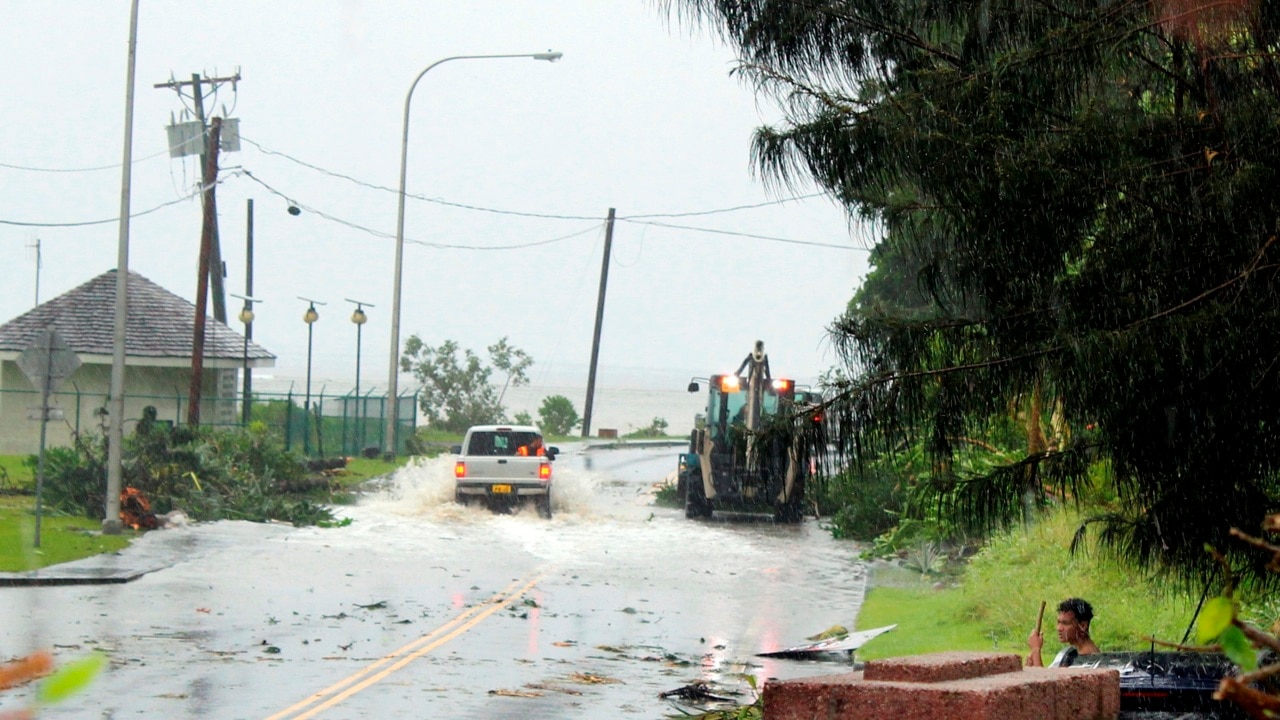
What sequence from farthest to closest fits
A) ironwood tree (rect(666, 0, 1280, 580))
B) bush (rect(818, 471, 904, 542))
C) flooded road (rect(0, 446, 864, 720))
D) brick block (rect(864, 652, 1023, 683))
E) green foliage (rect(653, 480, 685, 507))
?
green foliage (rect(653, 480, 685, 507)) < bush (rect(818, 471, 904, 542)) < flooded road (rect(0, 446, 864, 720)) < ironwood tree (rect(666, 0, 1280, 580)) < brick block (rect(864, 652, 1023, 683))

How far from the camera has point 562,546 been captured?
2588 cm

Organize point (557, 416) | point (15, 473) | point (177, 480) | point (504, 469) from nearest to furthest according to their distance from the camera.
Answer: point (177, 480) → point (504, 469) → point (15, 473) → point (557, 416)

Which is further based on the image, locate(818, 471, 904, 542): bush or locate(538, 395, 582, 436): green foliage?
locate(538, 395, 582, 436): green foliage

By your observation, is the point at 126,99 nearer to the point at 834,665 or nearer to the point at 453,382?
the point at 834,665

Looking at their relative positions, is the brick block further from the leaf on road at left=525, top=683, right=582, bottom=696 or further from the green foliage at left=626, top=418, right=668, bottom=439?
the green foliage at left=626, top=418, right=668, bottom=439

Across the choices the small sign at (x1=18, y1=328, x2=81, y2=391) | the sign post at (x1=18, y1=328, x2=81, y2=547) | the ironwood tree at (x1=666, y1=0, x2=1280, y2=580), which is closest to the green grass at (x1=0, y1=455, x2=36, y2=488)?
the sign post at (x1=18, y1=328, x2=81, y2=547)

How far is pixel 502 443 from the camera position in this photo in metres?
31.1

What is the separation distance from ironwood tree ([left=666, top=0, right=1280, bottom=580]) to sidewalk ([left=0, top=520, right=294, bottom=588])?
13.5 meters

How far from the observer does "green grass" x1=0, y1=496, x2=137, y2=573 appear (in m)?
20.4

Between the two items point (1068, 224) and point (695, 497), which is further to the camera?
point (695, 497)

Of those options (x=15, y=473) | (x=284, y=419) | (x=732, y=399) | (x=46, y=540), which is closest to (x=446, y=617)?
(x=46, y=540)

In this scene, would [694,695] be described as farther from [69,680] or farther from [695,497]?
[695,497]

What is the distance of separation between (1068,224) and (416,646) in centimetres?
884

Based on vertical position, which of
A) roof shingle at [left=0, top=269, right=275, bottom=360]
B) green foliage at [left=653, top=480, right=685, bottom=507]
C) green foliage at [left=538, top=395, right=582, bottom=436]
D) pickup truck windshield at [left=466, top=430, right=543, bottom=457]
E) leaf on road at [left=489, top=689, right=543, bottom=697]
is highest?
roof shingle at [left=0, top=269, right=275, bottom=360]
